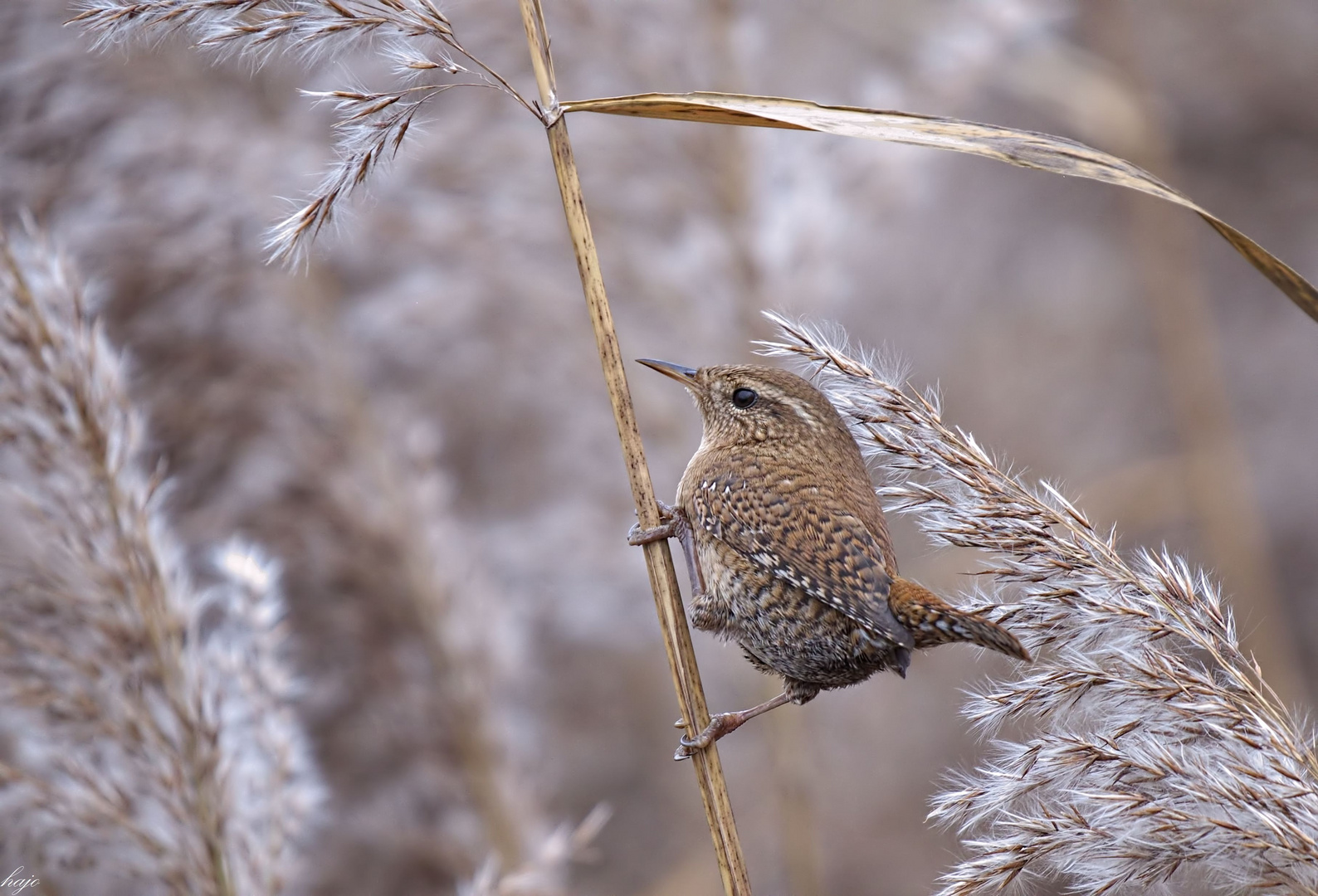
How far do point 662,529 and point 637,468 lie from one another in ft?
0.52

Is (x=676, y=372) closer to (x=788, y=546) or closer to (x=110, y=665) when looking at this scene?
(x=788, y=546)

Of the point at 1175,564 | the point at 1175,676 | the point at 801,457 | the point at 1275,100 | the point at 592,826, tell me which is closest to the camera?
the point at 1175,676

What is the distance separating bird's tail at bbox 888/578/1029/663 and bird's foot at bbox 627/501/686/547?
416 millimetres

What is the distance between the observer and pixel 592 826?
1.96m

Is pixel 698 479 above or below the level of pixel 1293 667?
above

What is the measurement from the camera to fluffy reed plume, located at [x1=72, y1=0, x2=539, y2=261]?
135cm

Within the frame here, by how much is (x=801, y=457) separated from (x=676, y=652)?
2.03ft

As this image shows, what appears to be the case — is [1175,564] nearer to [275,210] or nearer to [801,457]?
[801,457]

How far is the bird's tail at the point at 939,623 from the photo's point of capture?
143cm

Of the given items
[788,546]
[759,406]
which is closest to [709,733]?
[788,546]

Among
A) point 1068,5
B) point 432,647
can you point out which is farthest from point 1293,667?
point 432,647

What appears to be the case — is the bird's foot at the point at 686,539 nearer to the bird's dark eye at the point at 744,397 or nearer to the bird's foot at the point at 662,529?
the bird's foot at the point at 662,529

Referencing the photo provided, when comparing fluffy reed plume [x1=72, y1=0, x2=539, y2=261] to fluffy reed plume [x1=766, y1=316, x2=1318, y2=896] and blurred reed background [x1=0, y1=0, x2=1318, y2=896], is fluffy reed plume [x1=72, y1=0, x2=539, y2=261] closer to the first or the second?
blurred reed background [x1=0, y1=0, x2=1318, y2=896]

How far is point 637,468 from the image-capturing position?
1618mm
